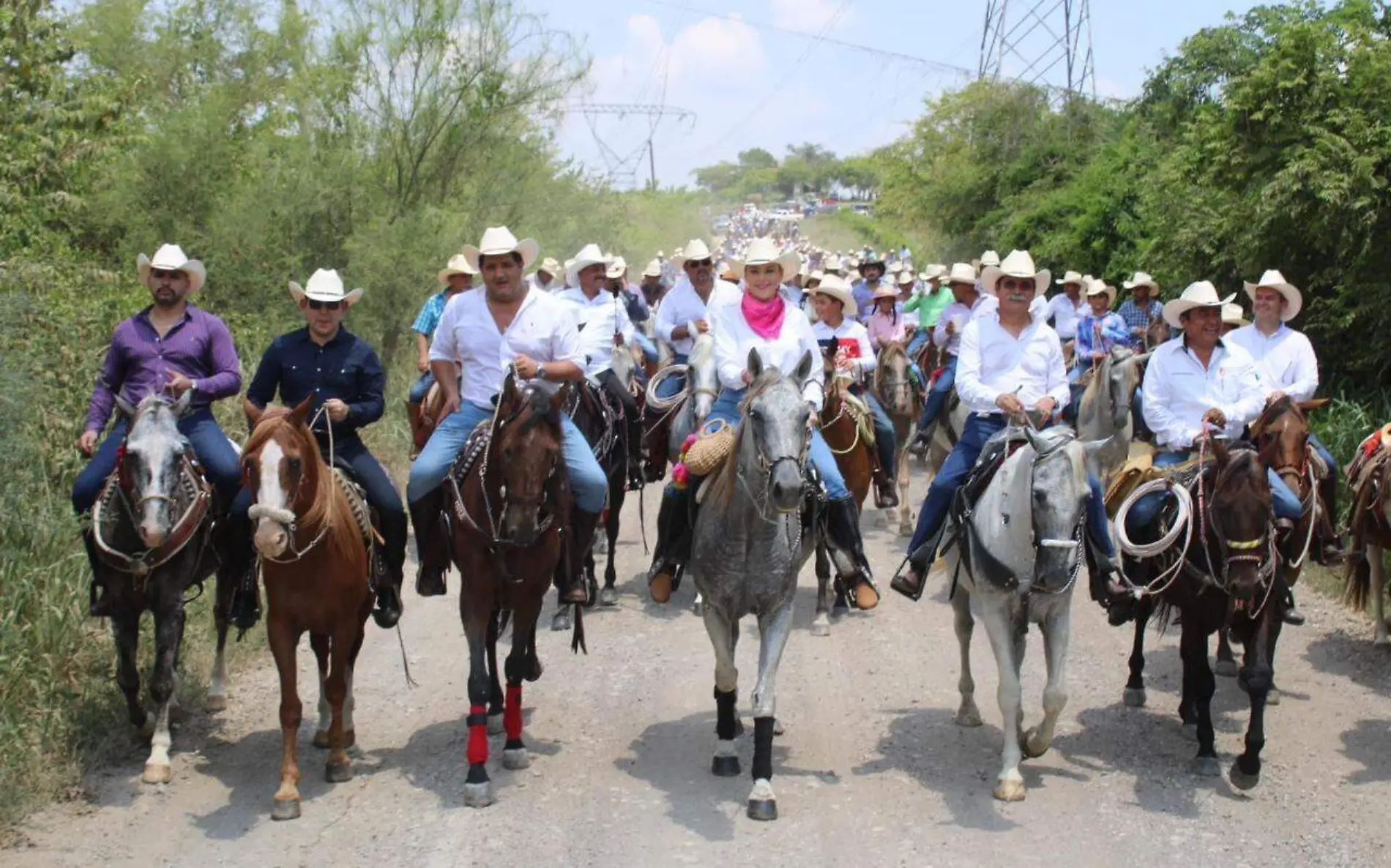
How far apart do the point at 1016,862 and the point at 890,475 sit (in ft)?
20.7

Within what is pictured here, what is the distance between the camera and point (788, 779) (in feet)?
27.0

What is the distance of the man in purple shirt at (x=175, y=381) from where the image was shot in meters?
8.52

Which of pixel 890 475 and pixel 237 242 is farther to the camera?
pixel 237 242

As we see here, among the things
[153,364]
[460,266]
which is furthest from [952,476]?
[460,266]

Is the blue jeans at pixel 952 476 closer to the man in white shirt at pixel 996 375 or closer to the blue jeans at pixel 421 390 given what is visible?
the man in white shirt at pixel 996 375

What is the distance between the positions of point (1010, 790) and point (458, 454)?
3.64 meters

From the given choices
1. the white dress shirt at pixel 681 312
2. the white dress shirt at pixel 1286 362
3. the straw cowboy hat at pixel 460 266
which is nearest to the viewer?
the white dress shirt at pixel 1286 362

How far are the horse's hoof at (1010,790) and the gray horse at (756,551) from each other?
1.26 meters

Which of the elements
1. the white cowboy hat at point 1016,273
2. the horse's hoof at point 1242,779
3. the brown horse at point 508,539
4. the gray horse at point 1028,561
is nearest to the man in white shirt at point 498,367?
the brown horse at point 508,539

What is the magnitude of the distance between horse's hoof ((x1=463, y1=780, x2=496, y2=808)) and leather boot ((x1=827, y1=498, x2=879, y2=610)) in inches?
97.1

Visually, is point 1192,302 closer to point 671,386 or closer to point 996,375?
point 996,375

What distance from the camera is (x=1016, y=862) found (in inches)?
275

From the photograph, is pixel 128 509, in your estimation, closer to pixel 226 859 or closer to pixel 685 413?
pixel 226 859

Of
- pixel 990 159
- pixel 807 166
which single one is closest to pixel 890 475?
pixel 990 159
